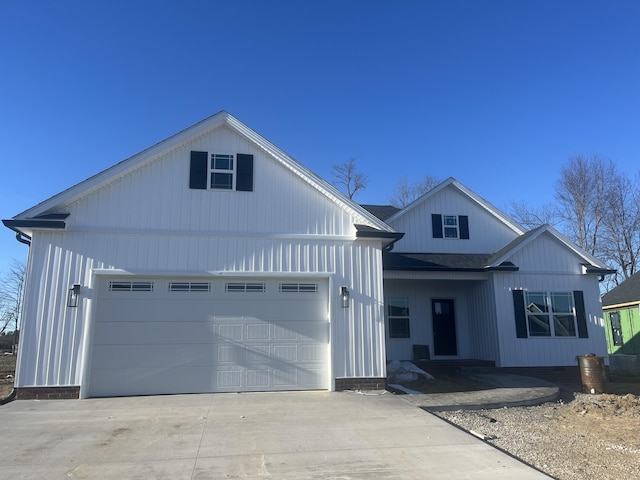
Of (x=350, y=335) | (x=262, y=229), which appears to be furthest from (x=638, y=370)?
(x=262, y=229)

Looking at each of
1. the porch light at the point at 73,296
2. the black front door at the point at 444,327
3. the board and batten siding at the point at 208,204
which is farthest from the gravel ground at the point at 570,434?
the porch light at the point at 73,296

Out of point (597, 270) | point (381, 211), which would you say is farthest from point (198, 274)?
point (597, 270)

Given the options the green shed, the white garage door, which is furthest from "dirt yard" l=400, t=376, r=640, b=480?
the green shed

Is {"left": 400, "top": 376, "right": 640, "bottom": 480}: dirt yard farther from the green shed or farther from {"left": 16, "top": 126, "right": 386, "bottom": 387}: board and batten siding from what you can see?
the green shed

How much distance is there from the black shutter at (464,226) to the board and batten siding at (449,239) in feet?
0.37

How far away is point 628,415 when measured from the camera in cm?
811

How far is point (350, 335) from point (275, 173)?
4.14 metres

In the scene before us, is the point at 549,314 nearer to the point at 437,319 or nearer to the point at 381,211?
the point at 437,319

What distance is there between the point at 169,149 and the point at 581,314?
12433 mm

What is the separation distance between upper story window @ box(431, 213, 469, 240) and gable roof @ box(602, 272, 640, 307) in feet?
29.8

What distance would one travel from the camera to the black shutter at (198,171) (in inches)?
408

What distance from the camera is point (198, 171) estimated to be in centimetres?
1043

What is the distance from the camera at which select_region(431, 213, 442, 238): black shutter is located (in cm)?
1513

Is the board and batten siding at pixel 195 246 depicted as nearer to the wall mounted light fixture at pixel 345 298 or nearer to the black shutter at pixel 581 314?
the wall mounted light fixture at pixel 345 298
